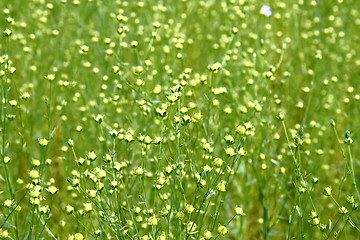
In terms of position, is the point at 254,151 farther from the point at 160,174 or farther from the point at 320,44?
the point at 320,44

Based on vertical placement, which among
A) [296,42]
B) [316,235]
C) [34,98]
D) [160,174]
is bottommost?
[316,235]

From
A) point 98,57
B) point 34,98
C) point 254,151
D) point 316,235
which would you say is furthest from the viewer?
point 98,57

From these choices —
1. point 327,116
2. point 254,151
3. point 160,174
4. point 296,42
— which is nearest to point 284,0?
point 296,42

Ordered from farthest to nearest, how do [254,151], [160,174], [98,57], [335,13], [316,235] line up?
[335,13] → [98,57] → [316,235] → [254,151] → [160,174]

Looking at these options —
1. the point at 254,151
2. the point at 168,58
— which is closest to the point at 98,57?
the point at 168,58

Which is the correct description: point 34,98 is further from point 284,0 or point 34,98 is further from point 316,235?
point 284,0

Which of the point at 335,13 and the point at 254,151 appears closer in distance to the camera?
the point at 254,151

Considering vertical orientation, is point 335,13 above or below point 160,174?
below
